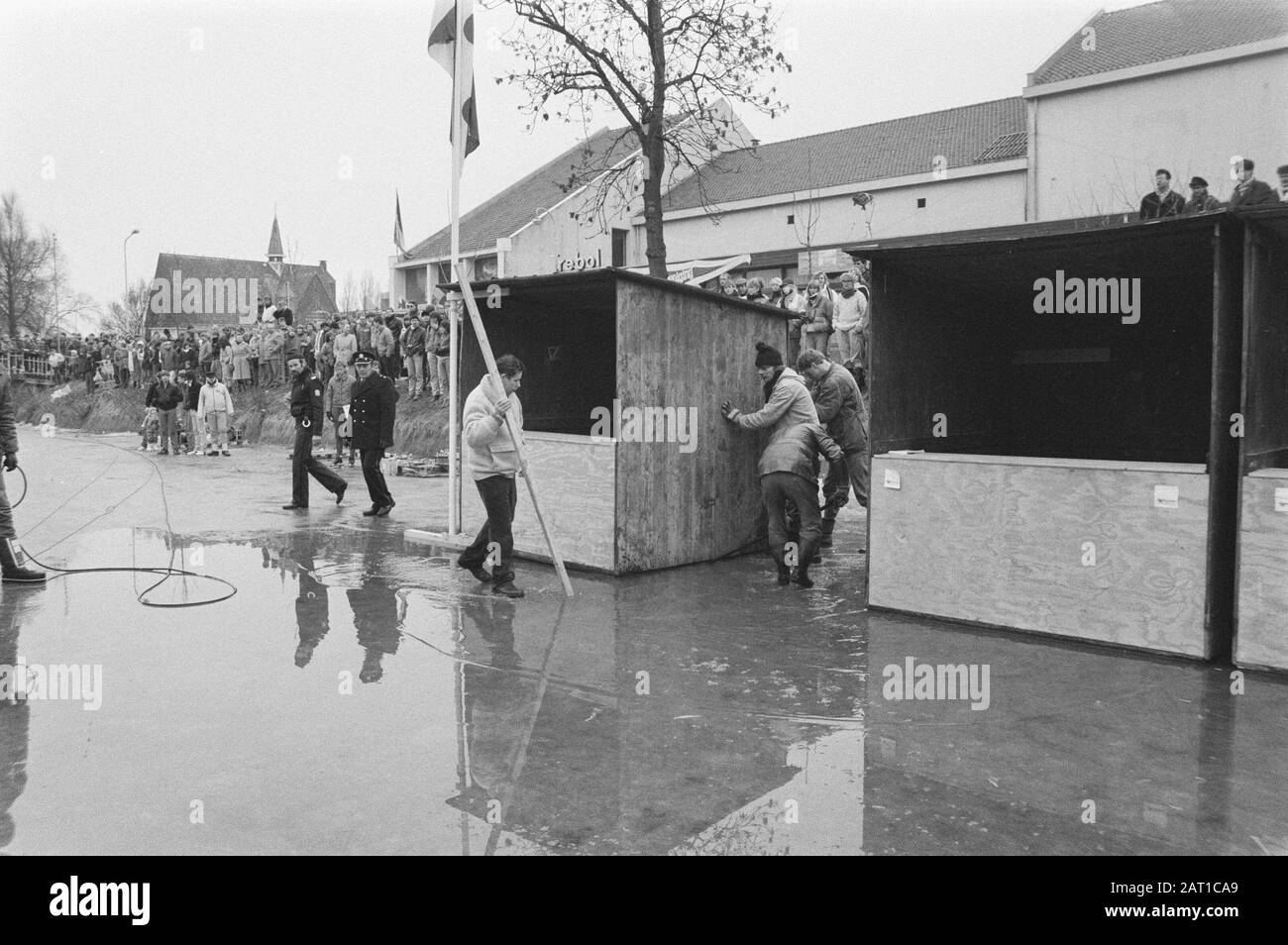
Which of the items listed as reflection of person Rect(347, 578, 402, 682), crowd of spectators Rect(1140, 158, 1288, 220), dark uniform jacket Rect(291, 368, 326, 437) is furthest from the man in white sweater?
crowd of spectators Rect(1140, 158, 1288, 220)

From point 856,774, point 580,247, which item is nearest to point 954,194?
point 580,247

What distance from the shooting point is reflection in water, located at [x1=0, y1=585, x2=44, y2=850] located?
4777 mm

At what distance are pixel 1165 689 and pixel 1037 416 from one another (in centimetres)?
476

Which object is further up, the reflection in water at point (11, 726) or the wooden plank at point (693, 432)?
the wooden plank at point (693, 432)

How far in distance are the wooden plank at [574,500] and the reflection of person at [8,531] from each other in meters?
4.55

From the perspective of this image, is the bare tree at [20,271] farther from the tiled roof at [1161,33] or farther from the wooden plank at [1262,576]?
the wooden plank at [1262,576]

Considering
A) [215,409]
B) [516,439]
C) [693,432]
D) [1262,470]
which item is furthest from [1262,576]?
[215,409]

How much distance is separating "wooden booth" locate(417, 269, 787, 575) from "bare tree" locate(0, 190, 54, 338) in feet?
235

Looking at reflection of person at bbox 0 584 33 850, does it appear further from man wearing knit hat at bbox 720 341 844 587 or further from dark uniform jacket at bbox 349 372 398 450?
dark uniform jacket at bbox 349 372 398 450

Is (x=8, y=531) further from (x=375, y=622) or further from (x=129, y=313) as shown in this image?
(x=129, y=313)

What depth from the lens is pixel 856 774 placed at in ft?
17.0

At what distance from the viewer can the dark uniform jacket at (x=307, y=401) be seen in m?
15.1

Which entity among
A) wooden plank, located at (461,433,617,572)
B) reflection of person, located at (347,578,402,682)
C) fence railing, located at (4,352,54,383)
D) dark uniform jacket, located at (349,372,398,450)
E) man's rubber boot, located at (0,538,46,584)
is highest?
fence railing, located at (4,352,54,383)

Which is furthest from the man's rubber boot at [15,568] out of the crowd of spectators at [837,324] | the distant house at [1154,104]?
the distant house at [1154,104]
